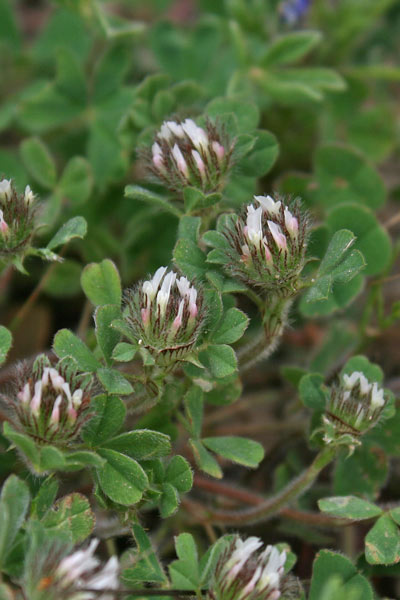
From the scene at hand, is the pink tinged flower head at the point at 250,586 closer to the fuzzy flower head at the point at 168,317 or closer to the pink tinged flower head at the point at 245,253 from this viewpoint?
the fuzzy flower head at the point at 168,317

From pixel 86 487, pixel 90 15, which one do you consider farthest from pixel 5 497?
pixel 90 15

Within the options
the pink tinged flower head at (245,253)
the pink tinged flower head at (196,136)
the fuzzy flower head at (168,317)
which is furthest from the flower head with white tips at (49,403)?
the pink tinged flower head at (196,136)

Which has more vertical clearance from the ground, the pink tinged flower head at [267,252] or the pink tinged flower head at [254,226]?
the pink tinged flower head at [254,226]

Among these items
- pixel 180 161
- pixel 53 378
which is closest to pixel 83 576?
pixel 53 378

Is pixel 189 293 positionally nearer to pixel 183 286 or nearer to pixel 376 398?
pixel 183 286

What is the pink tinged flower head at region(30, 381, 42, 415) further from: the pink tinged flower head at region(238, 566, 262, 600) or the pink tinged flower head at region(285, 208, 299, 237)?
the pink tinged flower head at region(285, 208, 299, 237)

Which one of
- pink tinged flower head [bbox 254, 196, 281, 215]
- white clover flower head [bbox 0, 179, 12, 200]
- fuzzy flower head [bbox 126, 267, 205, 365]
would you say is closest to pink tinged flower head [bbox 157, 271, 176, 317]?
fuzzy flower head [bbox 126, 267, 205, 365]
